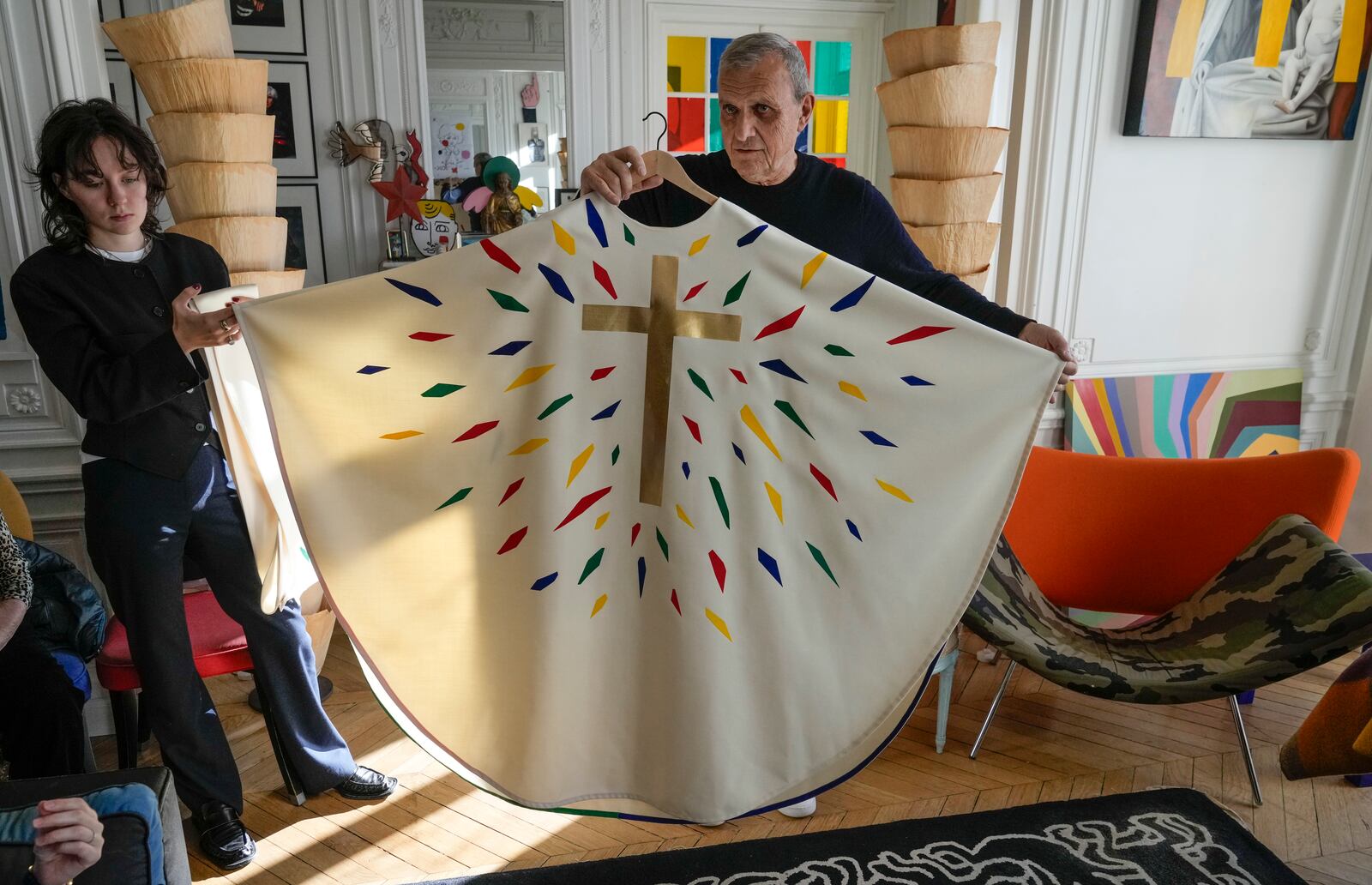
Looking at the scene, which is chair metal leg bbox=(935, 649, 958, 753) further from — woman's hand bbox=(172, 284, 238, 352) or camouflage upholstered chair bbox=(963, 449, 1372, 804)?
woman's hand bbox=(172, 284, 238, 352)

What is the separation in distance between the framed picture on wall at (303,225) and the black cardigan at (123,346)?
1.63 meters

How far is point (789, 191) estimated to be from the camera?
1.86 metres

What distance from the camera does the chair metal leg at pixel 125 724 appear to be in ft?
6.94

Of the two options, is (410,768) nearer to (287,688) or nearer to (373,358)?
(287,688)

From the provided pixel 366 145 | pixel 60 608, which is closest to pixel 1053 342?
pixel 60 608

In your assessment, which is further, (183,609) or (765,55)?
(183,609)

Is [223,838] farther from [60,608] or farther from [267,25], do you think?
[267,25]

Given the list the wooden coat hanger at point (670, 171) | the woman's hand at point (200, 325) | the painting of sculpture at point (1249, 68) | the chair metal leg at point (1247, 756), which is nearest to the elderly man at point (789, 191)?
the wooden coat hanger at point (670, 171)

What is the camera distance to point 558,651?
4.81 feet

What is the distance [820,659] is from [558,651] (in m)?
0.42

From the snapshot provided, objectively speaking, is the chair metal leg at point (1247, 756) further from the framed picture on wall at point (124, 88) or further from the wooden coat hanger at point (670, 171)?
the framed picture on wall at point (124, 88)

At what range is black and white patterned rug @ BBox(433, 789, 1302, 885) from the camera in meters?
1.96

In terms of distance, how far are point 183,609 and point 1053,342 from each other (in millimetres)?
1813

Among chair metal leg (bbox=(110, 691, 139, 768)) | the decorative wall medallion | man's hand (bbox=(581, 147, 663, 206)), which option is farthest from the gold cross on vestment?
the decorative wall medallion
